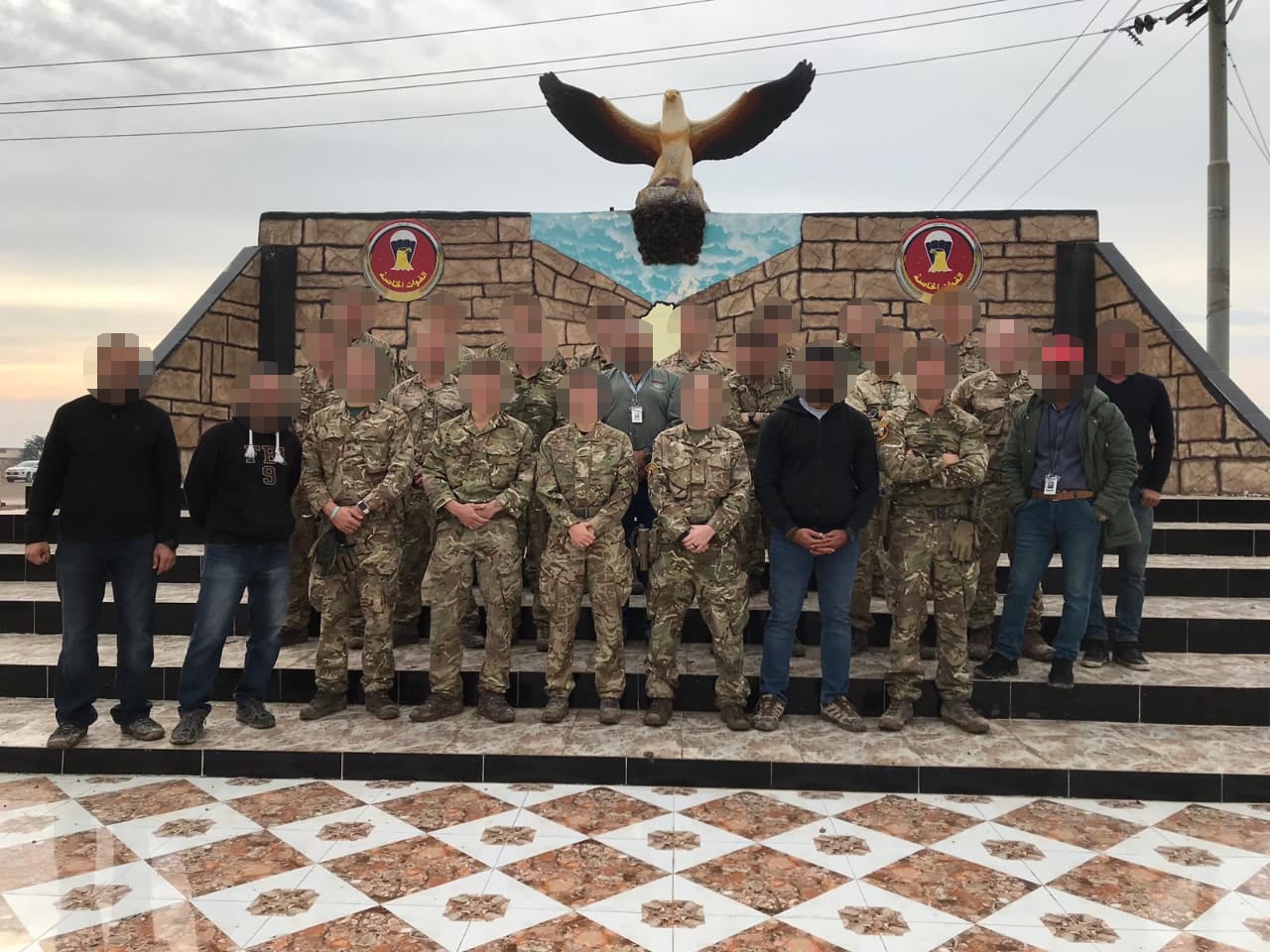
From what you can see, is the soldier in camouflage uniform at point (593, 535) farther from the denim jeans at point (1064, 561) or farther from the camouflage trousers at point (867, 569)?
the denim jeans at point (1064, 561)

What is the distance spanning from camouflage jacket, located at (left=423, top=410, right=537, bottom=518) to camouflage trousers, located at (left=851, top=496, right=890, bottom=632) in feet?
5.22

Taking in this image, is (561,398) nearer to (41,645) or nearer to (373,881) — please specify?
(373,881)

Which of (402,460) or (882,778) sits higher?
(402,460)

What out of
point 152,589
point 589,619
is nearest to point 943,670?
point 589,619

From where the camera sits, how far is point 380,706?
11.6ft

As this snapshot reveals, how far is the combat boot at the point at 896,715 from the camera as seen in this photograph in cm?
342

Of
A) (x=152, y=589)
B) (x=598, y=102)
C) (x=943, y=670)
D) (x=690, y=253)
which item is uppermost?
(x=598, y=102)

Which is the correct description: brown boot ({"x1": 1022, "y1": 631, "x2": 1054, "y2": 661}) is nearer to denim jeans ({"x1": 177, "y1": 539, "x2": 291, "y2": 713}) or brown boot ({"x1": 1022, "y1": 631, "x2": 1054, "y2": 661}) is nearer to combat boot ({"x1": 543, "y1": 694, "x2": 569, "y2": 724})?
combat boot ({"x1": 543, "y1": 694, "x2": 569, "y2": 724})

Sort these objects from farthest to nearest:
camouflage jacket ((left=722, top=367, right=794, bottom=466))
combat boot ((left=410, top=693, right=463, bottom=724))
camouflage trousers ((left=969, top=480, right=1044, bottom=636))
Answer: camouflage jacket ((left=722, top=367, right=794, bottom=466))
camouflage trousers ((left=969, top=480, right=1044, bottom=636))
combat boot ((left=410, top=693, right=463, bottom=724))

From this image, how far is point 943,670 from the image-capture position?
11.5 ft

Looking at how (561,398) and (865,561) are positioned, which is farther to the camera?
(865,561)

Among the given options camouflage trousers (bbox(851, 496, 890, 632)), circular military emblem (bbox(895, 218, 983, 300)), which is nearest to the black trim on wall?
circular military emblem (bbox(895, 218, 983, 300))

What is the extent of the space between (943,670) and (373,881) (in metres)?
2.38

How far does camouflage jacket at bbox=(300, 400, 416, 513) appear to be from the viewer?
351 cm
